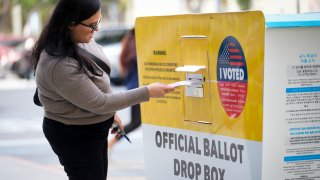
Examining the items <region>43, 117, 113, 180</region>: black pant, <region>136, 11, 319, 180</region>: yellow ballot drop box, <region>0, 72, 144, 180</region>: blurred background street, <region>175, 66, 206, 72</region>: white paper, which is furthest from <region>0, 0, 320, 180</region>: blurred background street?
<region>43, 117, 113, 180</region>: black pant

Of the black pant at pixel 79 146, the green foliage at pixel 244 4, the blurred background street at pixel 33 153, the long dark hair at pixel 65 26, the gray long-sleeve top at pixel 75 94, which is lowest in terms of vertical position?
the blurred background street at pixel 33 153

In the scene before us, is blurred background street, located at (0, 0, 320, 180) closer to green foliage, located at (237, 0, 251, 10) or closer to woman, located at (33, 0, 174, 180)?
green foliage, located at (237, 0, 251, 10)

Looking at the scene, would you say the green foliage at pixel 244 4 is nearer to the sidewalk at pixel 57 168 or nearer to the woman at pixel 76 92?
the sidewalk at pixel 57 168

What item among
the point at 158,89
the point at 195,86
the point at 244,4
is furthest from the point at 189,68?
the point at 244,4

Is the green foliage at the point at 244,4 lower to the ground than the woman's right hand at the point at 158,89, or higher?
lower

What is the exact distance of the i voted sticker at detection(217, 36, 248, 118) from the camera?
3369 millimetres

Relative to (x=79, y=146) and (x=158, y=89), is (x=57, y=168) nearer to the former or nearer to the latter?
(x=79, y=146)

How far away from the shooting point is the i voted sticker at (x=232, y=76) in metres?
3.37

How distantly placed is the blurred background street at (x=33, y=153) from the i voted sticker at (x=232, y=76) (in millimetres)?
3613

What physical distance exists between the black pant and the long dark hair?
0.38m

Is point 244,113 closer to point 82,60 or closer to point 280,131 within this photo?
point 280,131

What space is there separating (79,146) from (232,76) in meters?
0.97

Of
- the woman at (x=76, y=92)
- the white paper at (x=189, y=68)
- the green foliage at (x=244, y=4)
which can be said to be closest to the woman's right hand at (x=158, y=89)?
the woman at (x=76, y=92)

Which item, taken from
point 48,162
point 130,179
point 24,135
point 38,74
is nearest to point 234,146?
point 38,74
